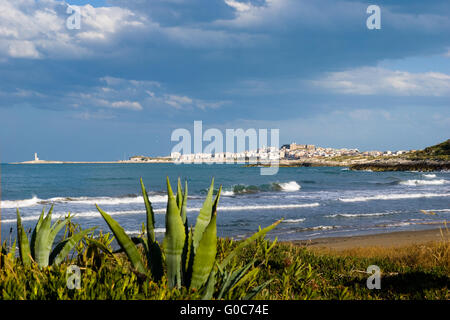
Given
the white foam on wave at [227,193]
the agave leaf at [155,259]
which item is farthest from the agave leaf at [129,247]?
the white foam on wave at [227,193]

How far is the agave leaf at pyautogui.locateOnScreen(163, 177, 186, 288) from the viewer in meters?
3.38

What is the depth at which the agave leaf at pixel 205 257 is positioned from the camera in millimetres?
3306

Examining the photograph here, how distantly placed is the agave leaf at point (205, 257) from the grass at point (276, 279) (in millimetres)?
148

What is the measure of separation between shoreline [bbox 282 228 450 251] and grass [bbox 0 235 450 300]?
400 centimetres

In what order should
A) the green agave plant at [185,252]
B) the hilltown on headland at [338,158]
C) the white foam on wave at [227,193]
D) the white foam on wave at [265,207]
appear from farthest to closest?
the hilltown on headland at [338,158] → the white foam on wave at [227,193] → the white foam on wave at [265,207] → the green agave plant at [185,252]

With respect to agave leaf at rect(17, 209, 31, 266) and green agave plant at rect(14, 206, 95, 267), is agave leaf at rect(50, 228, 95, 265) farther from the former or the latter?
agave leaf at rect(17, 209, 31, 266)

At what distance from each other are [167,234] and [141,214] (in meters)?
17.8

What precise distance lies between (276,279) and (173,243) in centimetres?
188

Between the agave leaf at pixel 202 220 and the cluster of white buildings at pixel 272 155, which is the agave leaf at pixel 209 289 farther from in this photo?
the cluster of white buildings at pixel 272 155

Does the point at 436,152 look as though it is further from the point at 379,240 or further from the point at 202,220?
the point at 202,220

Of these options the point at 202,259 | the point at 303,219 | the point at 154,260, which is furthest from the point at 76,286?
the point at 303,219

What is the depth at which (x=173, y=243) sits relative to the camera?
3.52 metres
